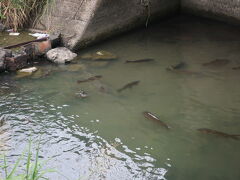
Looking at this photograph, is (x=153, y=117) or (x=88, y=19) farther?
(x=88, y=19)

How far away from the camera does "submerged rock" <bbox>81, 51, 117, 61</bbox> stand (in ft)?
26.5

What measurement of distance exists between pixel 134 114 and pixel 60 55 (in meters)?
2.48

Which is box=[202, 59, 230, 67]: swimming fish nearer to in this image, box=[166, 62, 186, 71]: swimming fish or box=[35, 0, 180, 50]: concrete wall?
box=[166, 62, 186, 71]: swimming fish

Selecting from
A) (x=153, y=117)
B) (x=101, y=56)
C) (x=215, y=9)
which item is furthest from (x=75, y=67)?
(x=215, y=9)

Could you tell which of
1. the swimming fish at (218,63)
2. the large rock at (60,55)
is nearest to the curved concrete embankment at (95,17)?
the large rock at (60,55)

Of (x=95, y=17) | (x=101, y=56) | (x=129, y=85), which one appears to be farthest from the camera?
(x=95, y=17)

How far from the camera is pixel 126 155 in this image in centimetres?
523

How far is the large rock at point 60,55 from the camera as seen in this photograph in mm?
7887

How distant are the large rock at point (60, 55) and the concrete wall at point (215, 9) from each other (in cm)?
409

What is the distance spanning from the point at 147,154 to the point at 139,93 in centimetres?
173

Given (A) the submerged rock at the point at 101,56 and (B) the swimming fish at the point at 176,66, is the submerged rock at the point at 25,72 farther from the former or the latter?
(B) the swimming fish at the point at 176,66

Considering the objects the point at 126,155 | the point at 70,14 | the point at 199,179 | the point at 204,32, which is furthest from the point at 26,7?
the point at 199,179

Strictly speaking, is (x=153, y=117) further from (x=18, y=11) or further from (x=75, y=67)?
(x=18, y=11)

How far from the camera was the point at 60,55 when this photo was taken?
792 cm
